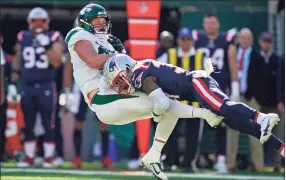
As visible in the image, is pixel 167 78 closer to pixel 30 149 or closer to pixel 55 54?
pixel 55 54

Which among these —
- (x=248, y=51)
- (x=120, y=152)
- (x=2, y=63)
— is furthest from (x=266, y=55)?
(x=2, y=63)

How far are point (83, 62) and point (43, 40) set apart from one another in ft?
9.66

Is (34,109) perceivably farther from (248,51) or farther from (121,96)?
(121,96)

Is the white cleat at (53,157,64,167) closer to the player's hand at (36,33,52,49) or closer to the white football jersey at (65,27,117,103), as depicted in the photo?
the player's hand at (36,33,52,49)

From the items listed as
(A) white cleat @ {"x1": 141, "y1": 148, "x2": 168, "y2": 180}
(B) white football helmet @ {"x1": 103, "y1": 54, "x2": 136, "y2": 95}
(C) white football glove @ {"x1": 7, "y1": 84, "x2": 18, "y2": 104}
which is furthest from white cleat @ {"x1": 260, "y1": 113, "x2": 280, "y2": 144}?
(C) white football glove @ {"x1": 7, "y1": 84, "x2": 18, "y2": 104}

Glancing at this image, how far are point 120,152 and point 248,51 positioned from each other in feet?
7.48

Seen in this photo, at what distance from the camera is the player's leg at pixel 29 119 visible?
10125mm

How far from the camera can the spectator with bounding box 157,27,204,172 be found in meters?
9.74

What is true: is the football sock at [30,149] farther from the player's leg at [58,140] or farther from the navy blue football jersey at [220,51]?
the navy blue football jersey at [220,51]

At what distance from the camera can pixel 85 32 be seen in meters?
7.32

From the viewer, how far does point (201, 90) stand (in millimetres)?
6793

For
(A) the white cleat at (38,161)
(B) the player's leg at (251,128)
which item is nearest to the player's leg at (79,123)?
(A) the white cleat at (38,161)

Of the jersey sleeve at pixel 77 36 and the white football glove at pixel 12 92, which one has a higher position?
the jersey sleeve at pixel 77 36

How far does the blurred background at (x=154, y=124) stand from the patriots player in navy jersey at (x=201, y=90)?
2.82 m
